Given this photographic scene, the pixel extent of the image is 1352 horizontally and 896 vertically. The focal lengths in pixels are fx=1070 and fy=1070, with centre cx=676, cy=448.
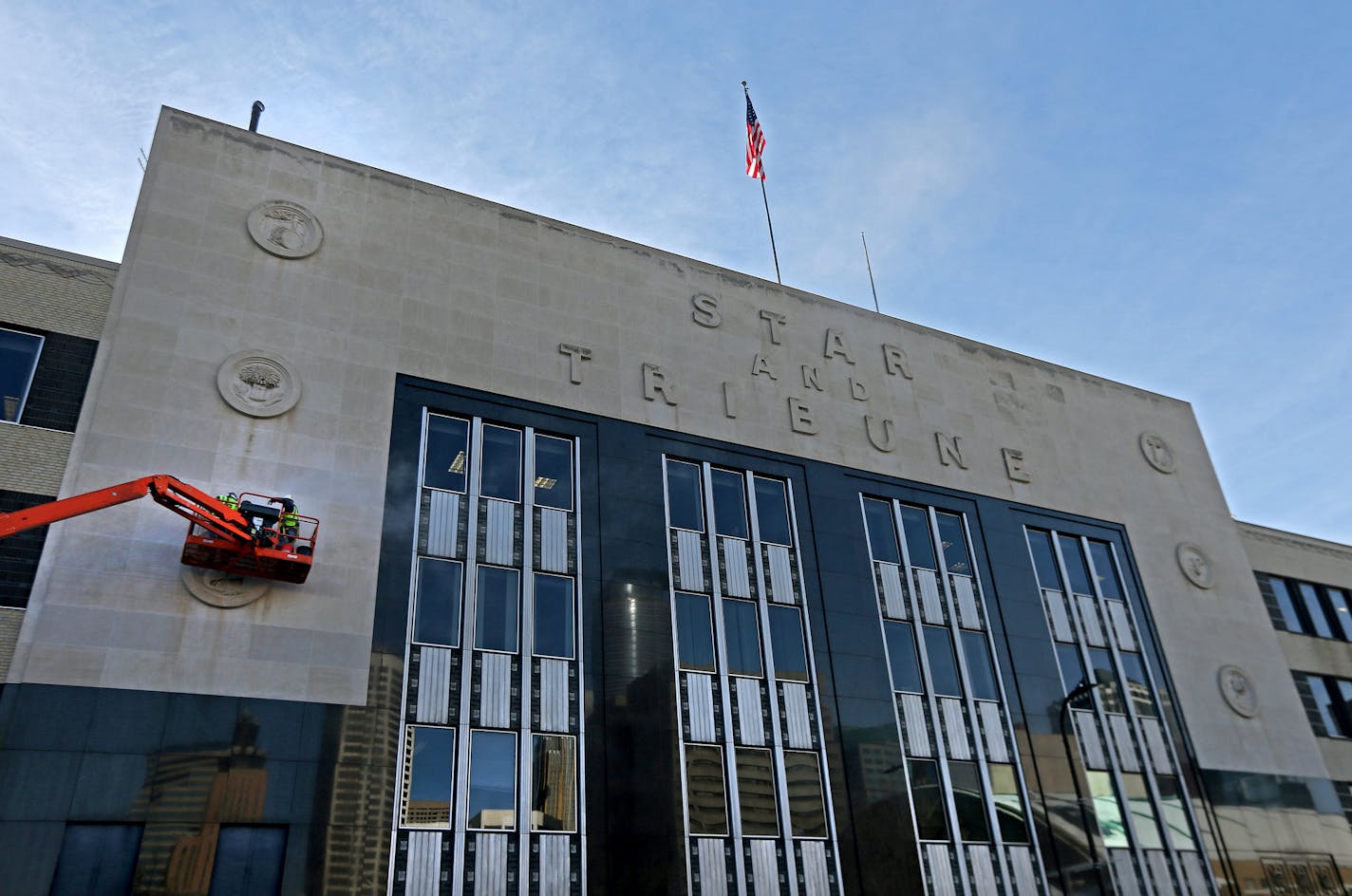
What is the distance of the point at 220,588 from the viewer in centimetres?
2434

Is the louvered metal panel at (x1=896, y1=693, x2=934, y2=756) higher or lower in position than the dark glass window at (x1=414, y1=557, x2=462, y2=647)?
lower

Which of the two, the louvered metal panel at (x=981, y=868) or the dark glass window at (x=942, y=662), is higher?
the dark glass window at (x=942, y=662)

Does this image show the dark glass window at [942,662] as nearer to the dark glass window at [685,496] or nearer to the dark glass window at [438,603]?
the dark glass window at [685,496]

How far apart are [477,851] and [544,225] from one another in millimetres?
19327

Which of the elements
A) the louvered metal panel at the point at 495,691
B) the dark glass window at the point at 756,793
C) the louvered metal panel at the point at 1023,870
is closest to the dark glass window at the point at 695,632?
the dark glass window at the point at 756,793

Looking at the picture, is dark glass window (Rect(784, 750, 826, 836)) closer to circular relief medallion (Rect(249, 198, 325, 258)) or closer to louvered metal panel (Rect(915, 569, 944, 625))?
louvered metal panel (Rect(915, 569, 944, 625))

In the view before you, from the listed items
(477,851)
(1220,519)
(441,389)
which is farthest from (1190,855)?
(441,389)

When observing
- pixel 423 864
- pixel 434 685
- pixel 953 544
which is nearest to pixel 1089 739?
pixel 953 544

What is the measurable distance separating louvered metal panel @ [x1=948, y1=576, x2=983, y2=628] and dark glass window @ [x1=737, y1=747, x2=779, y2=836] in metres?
9.38

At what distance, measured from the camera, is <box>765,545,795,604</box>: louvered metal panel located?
31.6 metres

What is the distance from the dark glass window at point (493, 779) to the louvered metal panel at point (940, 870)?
11.8 meters

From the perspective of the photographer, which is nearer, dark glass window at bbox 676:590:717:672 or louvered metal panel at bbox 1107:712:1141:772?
dark glass window at bbox 676:590:717:672

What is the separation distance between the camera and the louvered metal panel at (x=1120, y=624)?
3769cm

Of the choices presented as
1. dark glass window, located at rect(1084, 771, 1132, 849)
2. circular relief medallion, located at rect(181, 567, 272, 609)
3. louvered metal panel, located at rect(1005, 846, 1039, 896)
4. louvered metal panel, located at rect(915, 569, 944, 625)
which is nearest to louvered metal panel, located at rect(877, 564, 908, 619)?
louvered metal panel, located at rect(915, 569, 944, 625)
